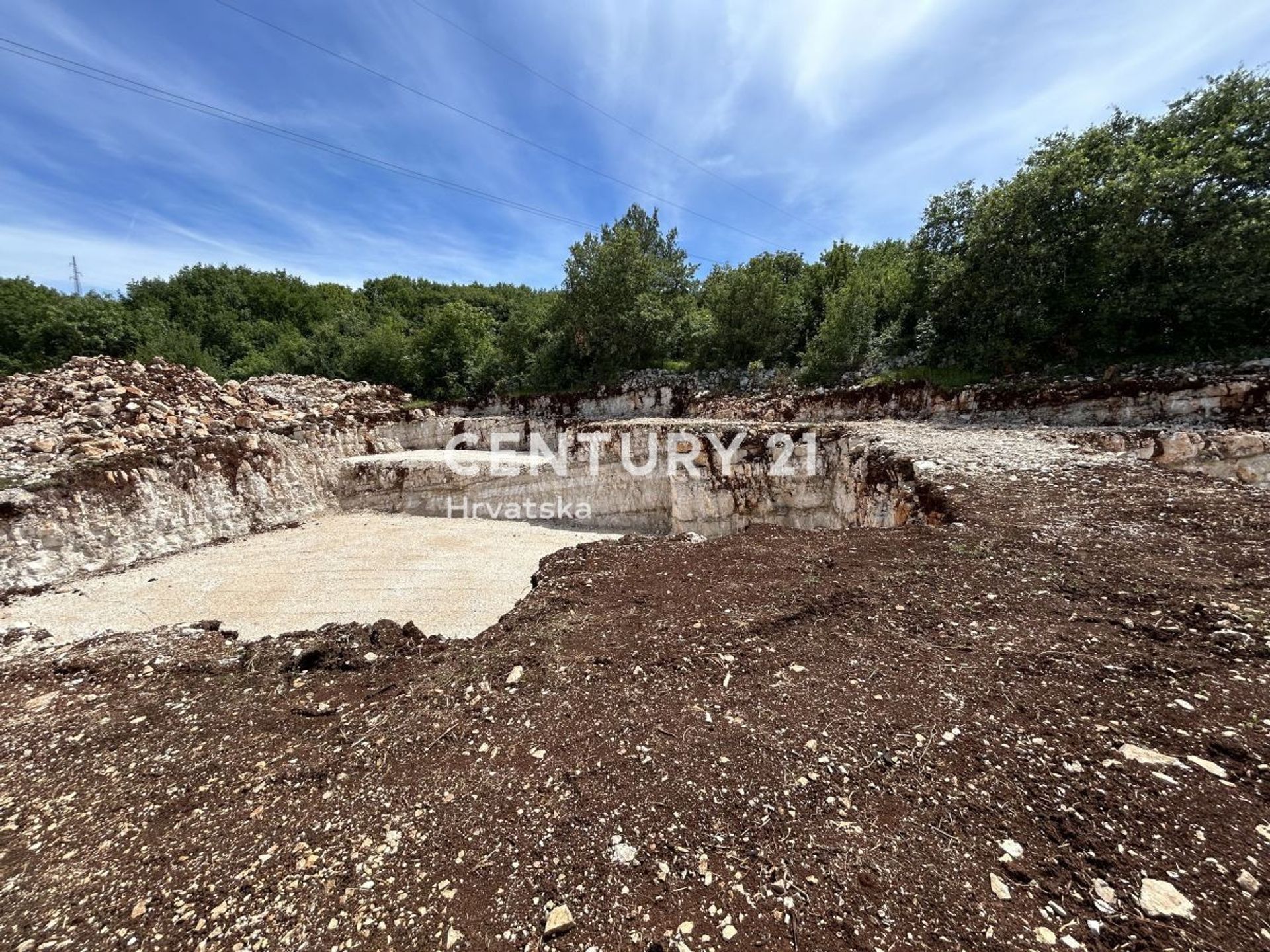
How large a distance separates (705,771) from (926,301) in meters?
19.3

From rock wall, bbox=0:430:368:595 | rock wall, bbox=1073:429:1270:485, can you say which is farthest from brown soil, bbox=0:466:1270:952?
rock wall, bbox=0:430:368:595

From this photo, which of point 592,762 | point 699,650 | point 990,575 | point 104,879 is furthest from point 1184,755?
point 104,879

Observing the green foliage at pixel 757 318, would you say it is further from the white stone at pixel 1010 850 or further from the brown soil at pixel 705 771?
the white stone at pixel 1010 850

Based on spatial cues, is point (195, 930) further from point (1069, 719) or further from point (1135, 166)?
point (1135, 166)

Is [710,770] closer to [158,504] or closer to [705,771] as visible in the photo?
[705,771]

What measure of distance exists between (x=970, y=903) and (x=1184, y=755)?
199cm

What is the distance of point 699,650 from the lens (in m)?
4.41

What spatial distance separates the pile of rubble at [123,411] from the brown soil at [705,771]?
10.8 metres

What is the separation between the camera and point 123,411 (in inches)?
560

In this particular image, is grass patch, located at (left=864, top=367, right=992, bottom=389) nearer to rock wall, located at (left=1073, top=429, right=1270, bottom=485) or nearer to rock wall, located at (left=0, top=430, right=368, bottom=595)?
rock wall, located at (left=1073, top=429, right=1270, bottom=485)

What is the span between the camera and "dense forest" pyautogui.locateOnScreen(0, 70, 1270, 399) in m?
10.8

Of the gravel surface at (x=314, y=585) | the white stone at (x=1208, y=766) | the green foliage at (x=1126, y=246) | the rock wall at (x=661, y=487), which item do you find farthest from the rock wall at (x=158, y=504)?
the green foliage at (x=1126, y=246)

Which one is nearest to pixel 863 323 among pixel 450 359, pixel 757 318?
pixel 757 318

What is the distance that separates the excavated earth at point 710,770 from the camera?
2213mm
